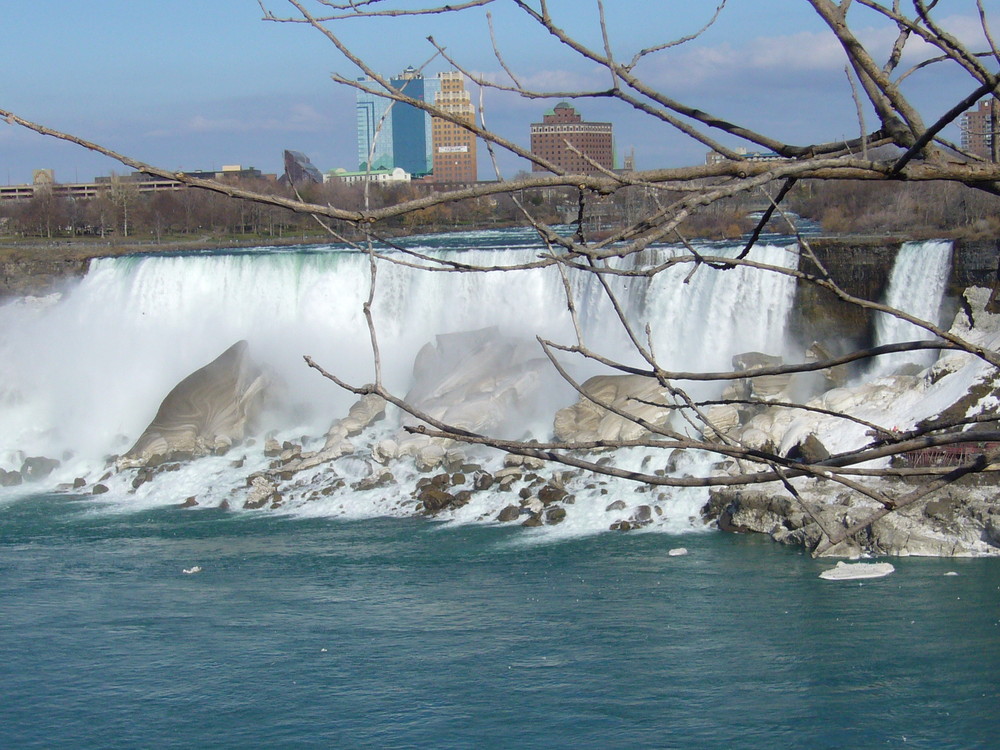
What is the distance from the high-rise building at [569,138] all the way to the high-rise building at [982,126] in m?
0.66

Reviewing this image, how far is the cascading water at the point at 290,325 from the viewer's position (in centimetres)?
2095

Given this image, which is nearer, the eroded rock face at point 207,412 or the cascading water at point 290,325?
the eroded rock face at point 207,412

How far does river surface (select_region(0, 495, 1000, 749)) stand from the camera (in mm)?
7977

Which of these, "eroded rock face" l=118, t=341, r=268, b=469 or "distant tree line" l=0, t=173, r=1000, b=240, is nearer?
"eroded rock face" l=118, t=341, r=268, b=469

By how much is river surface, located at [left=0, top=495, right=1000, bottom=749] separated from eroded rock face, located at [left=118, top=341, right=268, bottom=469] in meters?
5.86

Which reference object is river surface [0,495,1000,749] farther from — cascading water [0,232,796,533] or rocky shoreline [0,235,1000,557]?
cascading water [0,232,796,533]

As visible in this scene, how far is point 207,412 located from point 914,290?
1275 cm

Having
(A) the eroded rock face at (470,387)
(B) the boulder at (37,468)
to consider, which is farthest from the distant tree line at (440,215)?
(B) the boulder at (37,468)

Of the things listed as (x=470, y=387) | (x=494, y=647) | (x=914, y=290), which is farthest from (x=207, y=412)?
(x=914, y=290)

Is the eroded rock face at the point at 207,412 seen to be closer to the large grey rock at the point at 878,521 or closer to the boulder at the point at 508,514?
the boulder at the point at 508,514

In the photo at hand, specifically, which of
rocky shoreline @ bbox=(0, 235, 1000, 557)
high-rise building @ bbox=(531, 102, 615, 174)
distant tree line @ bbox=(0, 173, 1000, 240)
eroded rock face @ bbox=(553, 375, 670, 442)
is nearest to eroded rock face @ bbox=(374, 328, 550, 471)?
rocky shoreline @ bbox=(0, 235, 1000, 557)

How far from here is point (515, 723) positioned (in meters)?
8.02

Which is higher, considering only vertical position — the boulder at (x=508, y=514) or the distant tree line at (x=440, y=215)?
the distant tree line at (x=440, y=215)

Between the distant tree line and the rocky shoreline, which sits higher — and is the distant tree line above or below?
above
